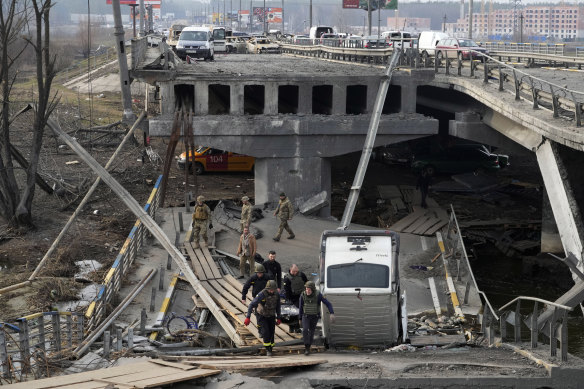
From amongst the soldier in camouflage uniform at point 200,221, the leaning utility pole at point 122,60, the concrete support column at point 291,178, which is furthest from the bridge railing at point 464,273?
the leaning utility pole at point 122,60

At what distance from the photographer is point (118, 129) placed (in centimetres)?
4953

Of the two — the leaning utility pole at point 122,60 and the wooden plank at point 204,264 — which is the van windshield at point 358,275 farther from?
the leaning utility pole at point 122,60

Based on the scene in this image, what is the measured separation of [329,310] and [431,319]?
5010 millimetres

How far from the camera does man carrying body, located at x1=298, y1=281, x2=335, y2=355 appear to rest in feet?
53.5

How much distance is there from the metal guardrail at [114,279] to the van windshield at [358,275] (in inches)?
188

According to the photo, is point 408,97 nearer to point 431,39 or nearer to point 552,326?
point 552,326

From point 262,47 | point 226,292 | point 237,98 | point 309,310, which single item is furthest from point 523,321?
point 262,47

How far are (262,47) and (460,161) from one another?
3180cm

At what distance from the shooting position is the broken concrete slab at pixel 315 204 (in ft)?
101

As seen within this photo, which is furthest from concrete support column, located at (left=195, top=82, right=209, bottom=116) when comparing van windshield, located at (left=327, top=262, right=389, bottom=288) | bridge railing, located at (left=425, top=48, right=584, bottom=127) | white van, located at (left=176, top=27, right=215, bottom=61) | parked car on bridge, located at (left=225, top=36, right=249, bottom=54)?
parked car on bridge, located at (left=225, top=36, right=249, bottom=54)

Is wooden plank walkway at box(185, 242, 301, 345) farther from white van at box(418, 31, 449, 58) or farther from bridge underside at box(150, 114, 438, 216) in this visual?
white van at box(418, 31, 449, 58)

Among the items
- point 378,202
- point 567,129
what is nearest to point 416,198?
point 378,202

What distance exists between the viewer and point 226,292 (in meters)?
21.2

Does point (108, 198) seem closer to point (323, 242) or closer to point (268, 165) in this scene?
point (268, 165)
